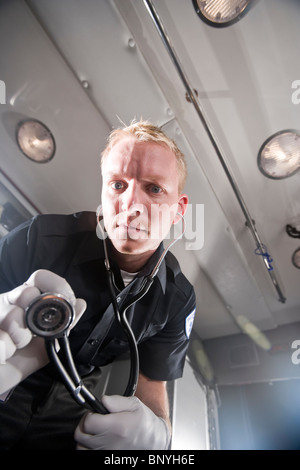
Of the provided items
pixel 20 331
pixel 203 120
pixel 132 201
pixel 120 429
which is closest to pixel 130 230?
pixel 132 201

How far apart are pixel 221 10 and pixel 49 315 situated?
1.36 metres

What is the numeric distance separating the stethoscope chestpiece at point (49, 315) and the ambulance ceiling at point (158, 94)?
3.14 ft

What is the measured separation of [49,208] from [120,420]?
125 cm

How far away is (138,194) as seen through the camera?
29.1 inches

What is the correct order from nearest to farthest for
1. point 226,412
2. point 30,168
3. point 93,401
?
point 93,401
point 30,168
point 226,412

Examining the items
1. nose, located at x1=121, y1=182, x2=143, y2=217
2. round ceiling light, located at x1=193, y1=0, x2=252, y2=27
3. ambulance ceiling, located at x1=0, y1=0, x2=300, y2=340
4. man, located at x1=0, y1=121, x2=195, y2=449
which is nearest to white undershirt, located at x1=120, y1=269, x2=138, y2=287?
man, located at x1=0, y1=121, x2=195, y2=449

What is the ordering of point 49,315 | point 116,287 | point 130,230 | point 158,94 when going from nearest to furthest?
point 49,315
point 130,230
point 116,287
point 158,94

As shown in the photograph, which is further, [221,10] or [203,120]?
[203,120]

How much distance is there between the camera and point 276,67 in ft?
3.27

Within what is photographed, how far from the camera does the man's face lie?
72 cm

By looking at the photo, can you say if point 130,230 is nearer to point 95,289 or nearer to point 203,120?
point 95,289

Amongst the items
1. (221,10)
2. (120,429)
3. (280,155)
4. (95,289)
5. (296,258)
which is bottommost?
(120,429)

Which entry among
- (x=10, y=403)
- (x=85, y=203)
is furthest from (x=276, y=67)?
(x=10, y=403)

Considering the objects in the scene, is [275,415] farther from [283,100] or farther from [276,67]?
[276,67]
